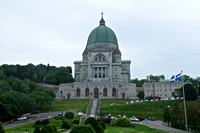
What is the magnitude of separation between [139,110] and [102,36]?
54765 millimetres

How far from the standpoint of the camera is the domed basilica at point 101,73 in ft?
325

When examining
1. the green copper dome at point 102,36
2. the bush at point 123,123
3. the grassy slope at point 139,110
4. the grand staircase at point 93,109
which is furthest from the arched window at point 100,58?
the bush at point 123,123

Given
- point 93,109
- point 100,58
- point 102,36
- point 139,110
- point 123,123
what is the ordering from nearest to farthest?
1. point 123,123
2. point 139,110
3. point 93,109
4. point 100,58
5. point 102,36

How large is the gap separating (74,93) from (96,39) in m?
32.6

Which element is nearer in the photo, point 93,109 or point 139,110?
point 139,110

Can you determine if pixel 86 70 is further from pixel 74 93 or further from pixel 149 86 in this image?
pixel 149 86

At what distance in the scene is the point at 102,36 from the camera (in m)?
118

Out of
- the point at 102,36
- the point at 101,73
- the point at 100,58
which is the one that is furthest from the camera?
the point at 102,36

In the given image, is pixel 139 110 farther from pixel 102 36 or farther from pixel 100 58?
pixel 102 36

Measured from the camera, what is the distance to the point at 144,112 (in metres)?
69.1

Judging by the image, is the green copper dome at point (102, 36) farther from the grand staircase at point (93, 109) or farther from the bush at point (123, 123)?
the bush at point (123, 123)

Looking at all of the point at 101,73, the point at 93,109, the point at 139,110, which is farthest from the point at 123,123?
the point at 101,73

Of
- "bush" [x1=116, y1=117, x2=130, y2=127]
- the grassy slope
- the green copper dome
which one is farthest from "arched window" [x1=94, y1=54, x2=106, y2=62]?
"bush" [x1=116, y1=117, x2=130, y2=127]

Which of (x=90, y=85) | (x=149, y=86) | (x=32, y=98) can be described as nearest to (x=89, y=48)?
(x=90, y=85)
